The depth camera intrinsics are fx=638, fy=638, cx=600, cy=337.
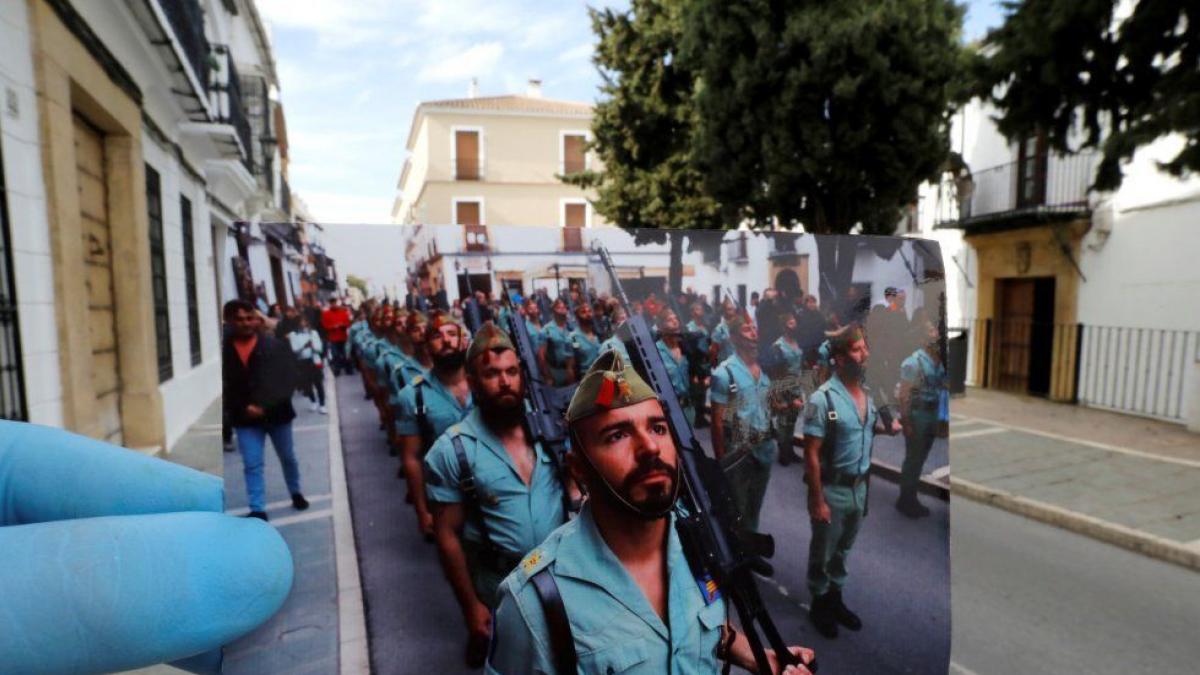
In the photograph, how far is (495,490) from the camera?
1.49 m

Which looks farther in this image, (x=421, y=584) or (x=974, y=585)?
(x=974, y=585)

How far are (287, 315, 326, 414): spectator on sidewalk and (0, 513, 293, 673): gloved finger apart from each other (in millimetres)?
470

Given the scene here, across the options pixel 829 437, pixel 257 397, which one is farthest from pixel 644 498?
pixel 257 397

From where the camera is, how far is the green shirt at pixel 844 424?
1.79 metres

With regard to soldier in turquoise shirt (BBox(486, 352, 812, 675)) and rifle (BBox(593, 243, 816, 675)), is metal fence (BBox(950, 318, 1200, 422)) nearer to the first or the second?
rifle (BBox(593, 243, 816, 675))

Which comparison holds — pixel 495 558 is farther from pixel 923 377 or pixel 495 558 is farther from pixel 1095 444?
pixel 1095 444

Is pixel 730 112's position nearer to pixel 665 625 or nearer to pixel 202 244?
pixel 202 244

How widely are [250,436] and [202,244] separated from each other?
10329 millimetres

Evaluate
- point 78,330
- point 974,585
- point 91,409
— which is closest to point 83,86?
point 78,330

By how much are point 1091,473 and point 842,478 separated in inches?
257

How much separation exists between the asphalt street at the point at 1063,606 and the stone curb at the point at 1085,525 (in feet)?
0.31

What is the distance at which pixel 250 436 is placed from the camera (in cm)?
142

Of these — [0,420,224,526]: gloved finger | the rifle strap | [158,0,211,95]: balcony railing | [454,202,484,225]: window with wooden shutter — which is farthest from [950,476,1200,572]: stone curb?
[454,202,484,225]: window with wooden shutter

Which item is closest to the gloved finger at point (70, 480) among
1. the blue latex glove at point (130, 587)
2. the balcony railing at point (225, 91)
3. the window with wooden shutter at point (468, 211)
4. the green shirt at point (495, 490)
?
the blue latex glove at point (130, 587)
